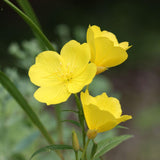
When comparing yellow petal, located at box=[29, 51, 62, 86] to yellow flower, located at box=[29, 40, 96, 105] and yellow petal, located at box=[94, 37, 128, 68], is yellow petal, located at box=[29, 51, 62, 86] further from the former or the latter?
yellow petal, located at box=[94, 37, 128, 68]

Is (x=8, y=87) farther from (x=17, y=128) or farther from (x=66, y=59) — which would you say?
(x=17, y=128)

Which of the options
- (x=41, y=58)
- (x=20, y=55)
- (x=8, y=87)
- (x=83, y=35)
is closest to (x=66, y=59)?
(x=41, y=58)

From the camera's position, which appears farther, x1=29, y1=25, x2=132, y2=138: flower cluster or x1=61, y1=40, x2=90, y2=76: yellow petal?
x1=61, y1=40, x2=90, y2=76: yellow petal

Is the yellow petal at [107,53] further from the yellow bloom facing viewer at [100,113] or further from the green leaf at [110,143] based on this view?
the green leaf at [110,143]

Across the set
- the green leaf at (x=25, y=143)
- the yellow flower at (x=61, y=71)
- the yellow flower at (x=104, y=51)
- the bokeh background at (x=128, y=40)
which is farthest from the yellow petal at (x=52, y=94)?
the bokeh background at (x=128, y=40)

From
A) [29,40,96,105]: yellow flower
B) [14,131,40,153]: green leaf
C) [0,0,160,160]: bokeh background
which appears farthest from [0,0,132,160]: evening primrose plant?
[0,0,160,160]: bokeh background

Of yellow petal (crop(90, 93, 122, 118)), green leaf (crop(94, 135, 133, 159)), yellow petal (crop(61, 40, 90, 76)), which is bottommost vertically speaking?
green leaf (crop(94, 135, 133, 159))
